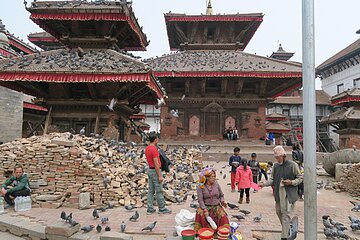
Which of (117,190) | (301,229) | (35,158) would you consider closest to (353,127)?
(301,229)

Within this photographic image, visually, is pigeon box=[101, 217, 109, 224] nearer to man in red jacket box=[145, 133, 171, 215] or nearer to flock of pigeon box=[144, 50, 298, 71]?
man in red jacket box=[145, 133, 171, 215]

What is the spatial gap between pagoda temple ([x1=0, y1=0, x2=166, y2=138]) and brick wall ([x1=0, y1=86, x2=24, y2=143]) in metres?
4.36

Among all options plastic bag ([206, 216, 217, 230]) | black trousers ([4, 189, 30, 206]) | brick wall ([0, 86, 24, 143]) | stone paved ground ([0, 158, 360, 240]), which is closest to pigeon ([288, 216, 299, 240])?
stone paved ground ([0, 158, 360, 240])

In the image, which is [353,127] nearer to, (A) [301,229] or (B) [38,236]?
(A) [301,229]

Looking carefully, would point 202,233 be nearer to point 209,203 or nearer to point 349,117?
point 209,203

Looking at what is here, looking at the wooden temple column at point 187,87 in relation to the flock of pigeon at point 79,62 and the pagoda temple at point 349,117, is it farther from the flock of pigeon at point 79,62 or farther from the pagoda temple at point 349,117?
the pagoda temple at point 349,117

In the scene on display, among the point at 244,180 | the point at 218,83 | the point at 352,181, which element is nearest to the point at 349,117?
the point at 218,83

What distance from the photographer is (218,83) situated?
17.4 metres

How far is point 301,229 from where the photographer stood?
5.04 meters

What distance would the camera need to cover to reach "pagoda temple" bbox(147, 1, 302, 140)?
1575cm

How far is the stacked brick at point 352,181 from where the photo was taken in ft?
28.7

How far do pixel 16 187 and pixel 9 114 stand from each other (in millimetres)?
10948

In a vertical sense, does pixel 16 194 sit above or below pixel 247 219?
above

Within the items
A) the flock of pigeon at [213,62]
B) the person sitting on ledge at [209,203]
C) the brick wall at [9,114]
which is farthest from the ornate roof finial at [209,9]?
the person sitting on ledge at [209,203]
